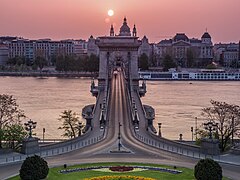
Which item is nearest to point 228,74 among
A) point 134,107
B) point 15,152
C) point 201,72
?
point 201,72

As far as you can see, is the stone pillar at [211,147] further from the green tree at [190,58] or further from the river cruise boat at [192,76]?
the green tree at [190,58]

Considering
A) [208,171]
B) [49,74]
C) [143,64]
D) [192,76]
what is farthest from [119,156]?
[143,64]

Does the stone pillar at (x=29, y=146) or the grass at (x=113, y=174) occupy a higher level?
the stone pillar at (x=29, y=146)

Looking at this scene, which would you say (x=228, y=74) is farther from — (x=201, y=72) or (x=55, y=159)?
(x=55, y=159)

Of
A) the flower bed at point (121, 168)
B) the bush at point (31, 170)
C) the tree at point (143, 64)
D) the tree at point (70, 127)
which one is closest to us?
the bush at point (31, 170)

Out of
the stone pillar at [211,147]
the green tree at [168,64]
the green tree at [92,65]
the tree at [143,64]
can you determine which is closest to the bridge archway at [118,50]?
the stone pillar at [211,147]

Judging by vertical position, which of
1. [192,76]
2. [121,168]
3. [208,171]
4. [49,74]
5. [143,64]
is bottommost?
[121,168]

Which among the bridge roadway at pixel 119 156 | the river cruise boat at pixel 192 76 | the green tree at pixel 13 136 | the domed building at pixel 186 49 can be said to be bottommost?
the bridge roadway at pixel 119 156

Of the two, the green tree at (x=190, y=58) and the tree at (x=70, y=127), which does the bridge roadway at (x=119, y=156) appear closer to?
the tree at (x=70, y=127)

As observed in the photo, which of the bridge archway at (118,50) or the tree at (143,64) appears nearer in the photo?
the bridge archway at (118,50)

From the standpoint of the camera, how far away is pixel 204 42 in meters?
183

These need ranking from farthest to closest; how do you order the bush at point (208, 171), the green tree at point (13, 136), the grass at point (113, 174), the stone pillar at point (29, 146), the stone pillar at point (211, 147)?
the green tree at point (13, 136), the stone pillar at point (29, 146), the stone pillar at point (211, 147), the grass at point (113, 174), the bush at point (208, 171)

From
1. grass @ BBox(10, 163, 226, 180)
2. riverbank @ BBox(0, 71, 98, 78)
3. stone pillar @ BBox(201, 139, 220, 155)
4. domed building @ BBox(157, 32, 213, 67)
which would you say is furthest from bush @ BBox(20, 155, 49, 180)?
domed building @ BBox(157, 32, 213, 67)

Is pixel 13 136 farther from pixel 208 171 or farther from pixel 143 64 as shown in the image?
pixel 143 64
